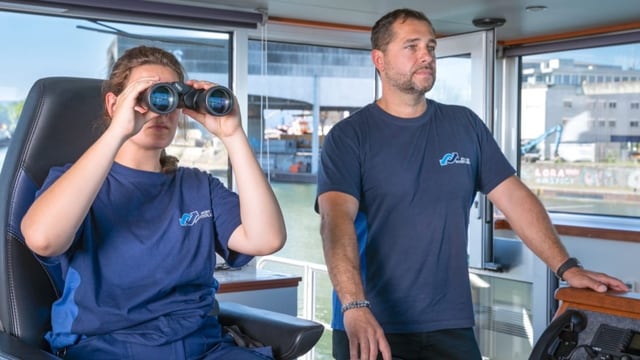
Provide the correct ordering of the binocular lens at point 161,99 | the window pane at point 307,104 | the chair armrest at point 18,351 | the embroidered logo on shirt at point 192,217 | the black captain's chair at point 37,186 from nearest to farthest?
the binocular lens at point 161,99
the chair armrest at point 18,351
the embroidered logo on shirt at point 192,217
the black captain's chair at point 37,186
the window pane at point 307,104

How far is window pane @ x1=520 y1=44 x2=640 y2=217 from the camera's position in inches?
198

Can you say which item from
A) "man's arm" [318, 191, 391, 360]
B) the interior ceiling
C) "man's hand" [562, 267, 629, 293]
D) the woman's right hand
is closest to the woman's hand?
the woman's right hand

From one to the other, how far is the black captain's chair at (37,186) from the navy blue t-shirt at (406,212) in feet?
0.84

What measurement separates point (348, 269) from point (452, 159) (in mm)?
482

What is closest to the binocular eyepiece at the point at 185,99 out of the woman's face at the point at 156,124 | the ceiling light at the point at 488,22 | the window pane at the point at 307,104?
the woman's face at the point at 156,124

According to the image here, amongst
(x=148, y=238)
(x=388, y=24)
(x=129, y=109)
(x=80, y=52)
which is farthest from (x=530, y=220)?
(x=80, y=52)

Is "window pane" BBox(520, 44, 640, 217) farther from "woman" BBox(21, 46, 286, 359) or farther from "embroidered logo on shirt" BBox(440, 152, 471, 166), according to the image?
Result: "woman" BBox(21, 46, 286, 359)

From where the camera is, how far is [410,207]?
7.20ft

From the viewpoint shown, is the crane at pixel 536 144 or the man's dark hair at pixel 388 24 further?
the crane at pixel 536 144

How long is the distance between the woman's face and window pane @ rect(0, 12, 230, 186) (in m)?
2.14

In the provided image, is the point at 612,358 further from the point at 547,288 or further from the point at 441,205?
the point at 547,288

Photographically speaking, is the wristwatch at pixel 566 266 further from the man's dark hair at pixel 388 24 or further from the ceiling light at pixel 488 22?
the ceiling light at pixel 488 22

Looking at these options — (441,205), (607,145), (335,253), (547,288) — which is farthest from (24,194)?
(607,145)

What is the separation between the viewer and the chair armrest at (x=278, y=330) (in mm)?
2117
